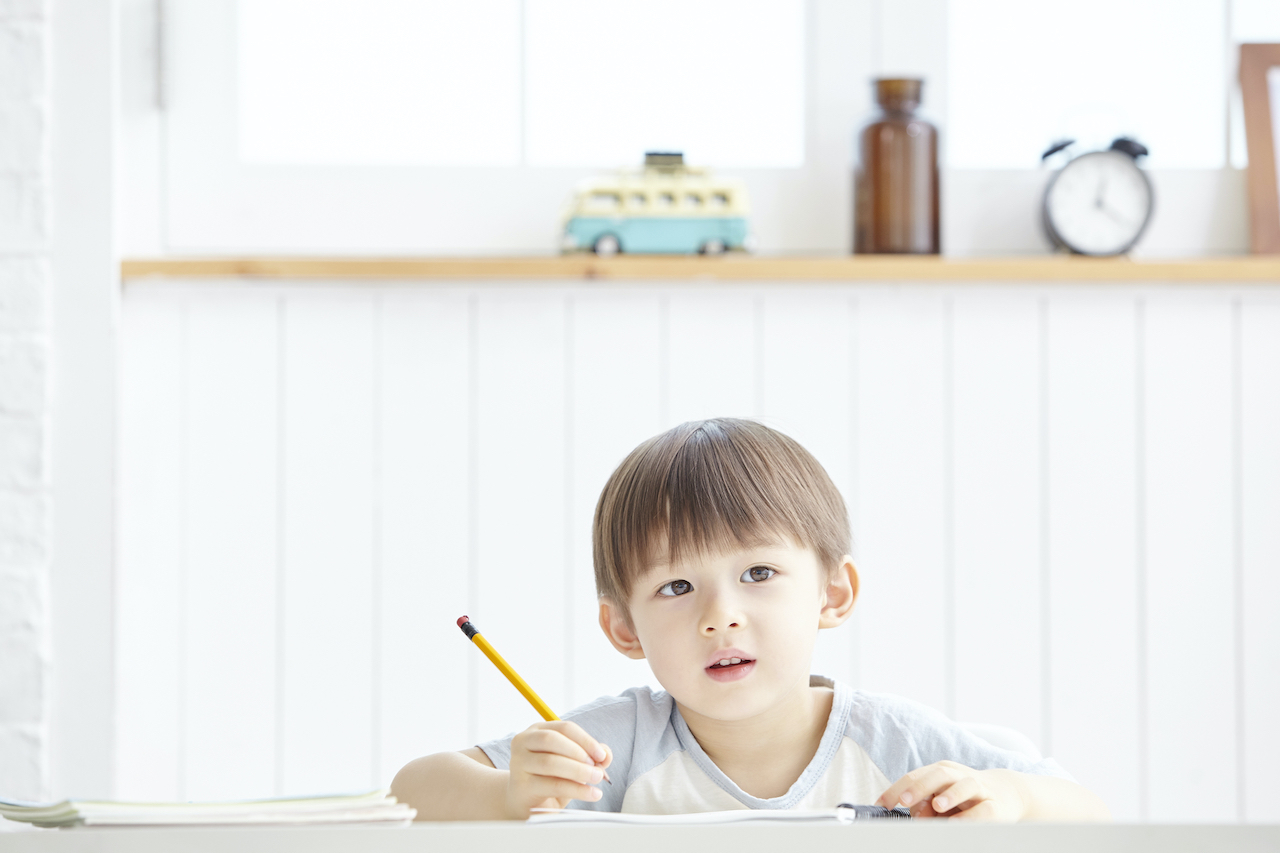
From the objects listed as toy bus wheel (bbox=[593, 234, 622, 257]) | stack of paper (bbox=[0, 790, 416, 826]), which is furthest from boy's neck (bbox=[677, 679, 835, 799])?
toy bus wheel (bbox=[593, 234, 622, 257])

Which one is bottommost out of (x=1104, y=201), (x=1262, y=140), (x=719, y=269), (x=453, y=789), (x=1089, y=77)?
(x=453, y=789)

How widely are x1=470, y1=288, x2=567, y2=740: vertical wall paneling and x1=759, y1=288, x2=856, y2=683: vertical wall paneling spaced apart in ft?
0.98

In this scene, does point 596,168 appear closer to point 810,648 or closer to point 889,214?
point 889,214

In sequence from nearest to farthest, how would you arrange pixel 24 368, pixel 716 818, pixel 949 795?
1. pixel 716 818
2. pixel 949 795
3. pixel 24 368

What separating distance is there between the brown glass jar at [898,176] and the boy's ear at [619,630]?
2.60 feet

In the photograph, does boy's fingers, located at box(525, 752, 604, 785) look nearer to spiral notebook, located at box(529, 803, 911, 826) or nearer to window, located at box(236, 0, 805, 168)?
spiral notebook, located at box(529, 803, 911, 826)

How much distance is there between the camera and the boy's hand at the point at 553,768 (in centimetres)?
80

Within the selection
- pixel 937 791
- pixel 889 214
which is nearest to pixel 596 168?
pixel 889 214

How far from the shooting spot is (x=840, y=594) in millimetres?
1015

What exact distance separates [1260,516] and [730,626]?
1087mm

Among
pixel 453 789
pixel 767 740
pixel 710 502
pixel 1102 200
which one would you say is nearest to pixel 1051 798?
pixel 767 740

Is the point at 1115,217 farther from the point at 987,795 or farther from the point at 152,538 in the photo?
the point at 152,538

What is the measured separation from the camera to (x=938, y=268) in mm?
1543

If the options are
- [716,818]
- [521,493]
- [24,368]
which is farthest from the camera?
[521,493]
